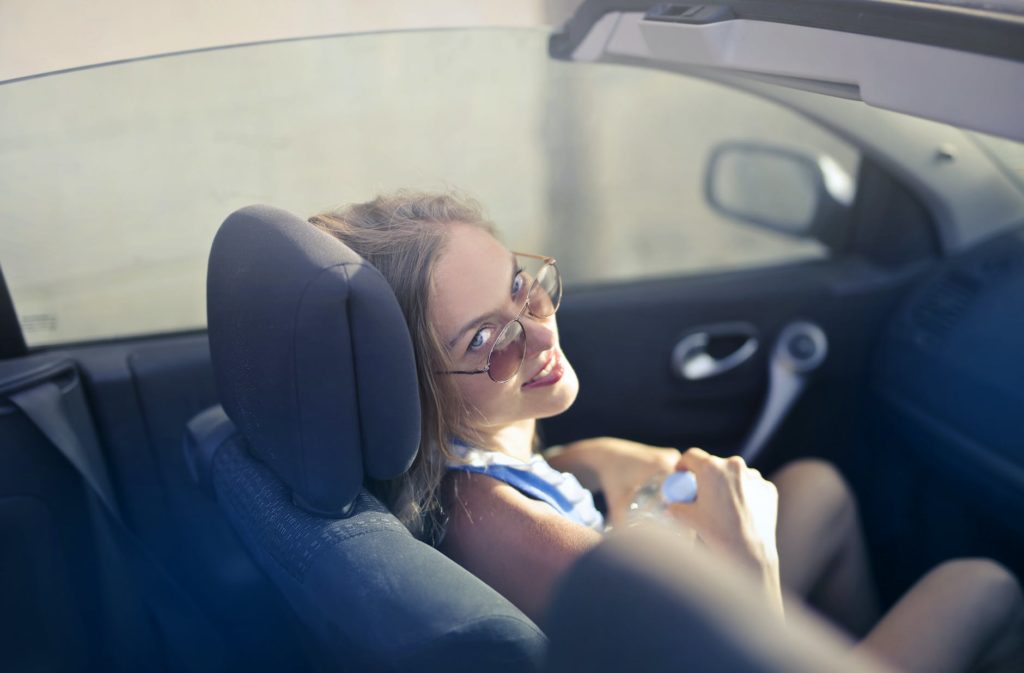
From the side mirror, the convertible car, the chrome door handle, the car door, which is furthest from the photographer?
the side mirror

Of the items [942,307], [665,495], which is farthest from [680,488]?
[942,307]

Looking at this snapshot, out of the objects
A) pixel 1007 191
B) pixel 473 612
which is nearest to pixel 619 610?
pixel 473 612

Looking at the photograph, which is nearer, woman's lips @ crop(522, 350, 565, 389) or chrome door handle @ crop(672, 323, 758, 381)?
woman's lips @ crop(522, 350, 565, 389)

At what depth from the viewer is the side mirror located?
246cm

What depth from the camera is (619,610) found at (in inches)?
31.8

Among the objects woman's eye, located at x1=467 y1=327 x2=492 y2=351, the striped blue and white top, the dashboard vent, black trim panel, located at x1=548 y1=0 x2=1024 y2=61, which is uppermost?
black trim panel, located at x1=548 y1=0 x2=1024 y2=61

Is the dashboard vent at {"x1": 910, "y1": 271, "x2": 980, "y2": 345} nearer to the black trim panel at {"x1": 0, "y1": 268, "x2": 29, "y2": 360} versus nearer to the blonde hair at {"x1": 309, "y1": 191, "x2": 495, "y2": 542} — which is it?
Answer: the blonde hair at {"x1": 309, "y1": 191, "x2": 495, "y2": 542}

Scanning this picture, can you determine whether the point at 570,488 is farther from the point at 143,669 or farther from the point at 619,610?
the point at 143,669

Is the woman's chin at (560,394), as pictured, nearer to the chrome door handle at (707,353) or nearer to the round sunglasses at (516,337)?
the round sunglasses at (516,337)

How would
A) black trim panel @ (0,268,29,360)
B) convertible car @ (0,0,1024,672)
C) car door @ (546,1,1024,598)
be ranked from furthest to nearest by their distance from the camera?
car door @ (546,1,1024,598)
black trim panel @ (0,268,29,360)
convertible car @ (0,0,1024,672)

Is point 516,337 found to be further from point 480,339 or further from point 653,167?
point 653,167

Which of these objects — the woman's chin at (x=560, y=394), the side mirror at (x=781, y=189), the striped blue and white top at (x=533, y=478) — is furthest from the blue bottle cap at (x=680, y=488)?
the side mirror at (x=781, y=189)

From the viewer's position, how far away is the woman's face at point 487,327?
133cm

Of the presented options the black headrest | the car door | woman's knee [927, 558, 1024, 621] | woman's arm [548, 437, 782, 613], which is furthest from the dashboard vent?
the black headrest
